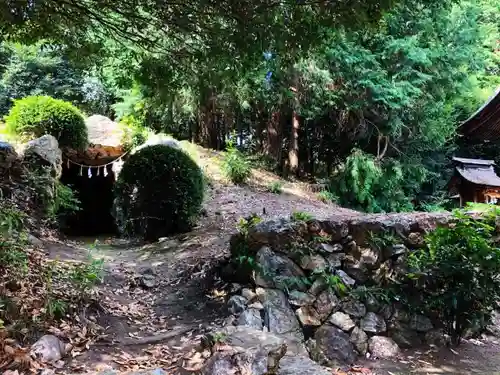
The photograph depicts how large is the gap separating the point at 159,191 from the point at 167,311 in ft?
8.27

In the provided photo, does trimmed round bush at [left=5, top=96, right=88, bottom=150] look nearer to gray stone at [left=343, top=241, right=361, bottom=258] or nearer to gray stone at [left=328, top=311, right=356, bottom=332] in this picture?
gray stone at [left=343, top=241, right=361, bottom=258]

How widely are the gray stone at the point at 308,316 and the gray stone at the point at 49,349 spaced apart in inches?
82.2

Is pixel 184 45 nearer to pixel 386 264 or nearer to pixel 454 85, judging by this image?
pixel 386 264

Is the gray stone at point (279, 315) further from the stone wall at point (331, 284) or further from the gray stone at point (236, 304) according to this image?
the gray stone at point (236, 304)

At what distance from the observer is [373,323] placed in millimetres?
4344

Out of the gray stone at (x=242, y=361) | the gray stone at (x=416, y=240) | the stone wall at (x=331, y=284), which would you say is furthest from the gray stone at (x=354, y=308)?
the gray stone at (x=242, y=361)

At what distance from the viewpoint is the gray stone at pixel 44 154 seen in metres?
6.20

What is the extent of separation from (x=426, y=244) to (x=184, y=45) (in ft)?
10.8

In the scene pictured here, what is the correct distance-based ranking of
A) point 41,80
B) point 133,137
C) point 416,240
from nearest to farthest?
point 416,240 < point 133,137 < point 41,80

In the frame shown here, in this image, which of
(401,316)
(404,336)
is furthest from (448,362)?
(401,316)

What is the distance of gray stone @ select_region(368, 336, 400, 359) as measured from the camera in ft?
13.7

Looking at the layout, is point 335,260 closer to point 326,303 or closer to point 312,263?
point 312,263

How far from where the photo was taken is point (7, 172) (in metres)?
5.54

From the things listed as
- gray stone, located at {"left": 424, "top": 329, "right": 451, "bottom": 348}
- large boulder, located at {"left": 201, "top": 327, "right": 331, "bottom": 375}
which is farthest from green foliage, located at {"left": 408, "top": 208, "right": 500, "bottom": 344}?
large boulder, located at {"left": 201, "top": 327, "right": 331, "bottom": 375}
